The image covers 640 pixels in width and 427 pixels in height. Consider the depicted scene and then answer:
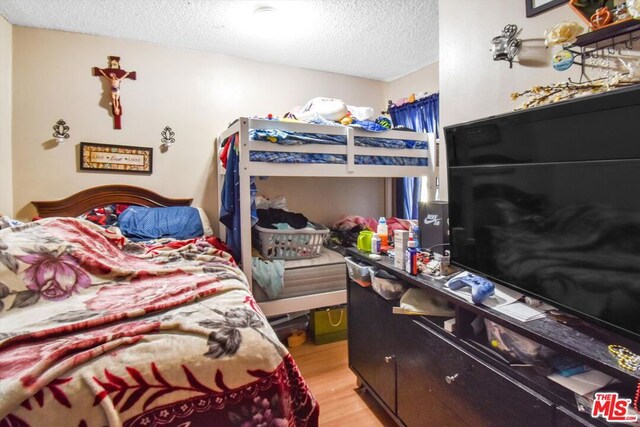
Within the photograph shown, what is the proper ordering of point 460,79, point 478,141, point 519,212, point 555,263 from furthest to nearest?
point 460,79 < point 478,141 < point 519,212 < point 555,263

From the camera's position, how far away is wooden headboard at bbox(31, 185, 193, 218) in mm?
2500

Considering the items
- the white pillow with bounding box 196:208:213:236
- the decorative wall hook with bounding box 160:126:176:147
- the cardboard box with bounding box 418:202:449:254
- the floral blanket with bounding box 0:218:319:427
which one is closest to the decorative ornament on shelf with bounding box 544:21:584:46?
the cardboard box with bounding box 418:202:449:254

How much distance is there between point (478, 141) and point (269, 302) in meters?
1.57

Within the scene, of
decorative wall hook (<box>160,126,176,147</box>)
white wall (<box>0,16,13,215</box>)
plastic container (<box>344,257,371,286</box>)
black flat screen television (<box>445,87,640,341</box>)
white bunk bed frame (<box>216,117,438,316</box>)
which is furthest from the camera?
decorative wall hook (<box>160,126,176,147</box>)

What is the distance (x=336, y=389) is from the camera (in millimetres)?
1876

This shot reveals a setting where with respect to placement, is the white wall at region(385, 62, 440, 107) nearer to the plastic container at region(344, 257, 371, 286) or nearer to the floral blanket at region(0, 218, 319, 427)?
the plastic container at region(344, 257, 371, 286)

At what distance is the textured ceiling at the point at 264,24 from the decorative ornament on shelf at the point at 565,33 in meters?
1.37

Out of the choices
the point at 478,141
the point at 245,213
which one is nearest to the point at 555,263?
the point at 478,141

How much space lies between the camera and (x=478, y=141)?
1.14 metres

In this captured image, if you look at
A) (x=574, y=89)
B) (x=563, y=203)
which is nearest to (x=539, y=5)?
(x=574, y=89)

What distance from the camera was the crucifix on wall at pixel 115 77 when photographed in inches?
103

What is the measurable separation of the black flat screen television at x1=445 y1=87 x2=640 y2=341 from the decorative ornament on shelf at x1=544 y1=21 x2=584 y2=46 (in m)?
0.32

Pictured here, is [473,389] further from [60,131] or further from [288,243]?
[60,131]

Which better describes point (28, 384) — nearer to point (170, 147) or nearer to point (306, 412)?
point (306, 412)
